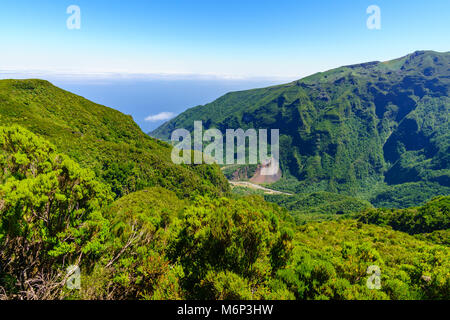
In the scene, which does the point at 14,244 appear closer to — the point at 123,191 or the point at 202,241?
the point at 202,241

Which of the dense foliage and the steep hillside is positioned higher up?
the steep hillside

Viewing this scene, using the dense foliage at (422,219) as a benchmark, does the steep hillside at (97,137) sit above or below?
above

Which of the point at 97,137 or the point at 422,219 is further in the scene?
the point at 97,137

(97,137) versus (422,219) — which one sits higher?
(97,137)

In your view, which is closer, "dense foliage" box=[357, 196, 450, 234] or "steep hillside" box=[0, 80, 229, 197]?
"dense foliage" box=[357, 196, 450, 234]

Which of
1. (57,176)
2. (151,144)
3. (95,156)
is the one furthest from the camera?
(151,144)

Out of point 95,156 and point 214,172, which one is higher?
point 95,156

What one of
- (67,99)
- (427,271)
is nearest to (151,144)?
(67,99)

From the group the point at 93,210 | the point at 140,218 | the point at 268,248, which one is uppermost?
the point at 93,210
